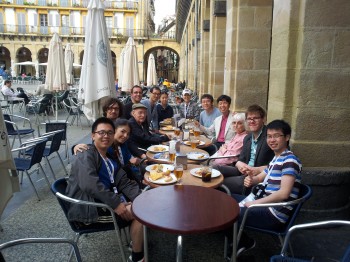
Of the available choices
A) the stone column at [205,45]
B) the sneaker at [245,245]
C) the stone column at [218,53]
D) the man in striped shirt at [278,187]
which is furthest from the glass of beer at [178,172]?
the stone column at [205,45]

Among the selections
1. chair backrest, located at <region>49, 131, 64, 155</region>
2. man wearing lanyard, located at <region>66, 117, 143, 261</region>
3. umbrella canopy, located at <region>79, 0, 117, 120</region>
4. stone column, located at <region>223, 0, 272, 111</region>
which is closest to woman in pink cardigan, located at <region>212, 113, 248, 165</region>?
man wearing lanyard, located at <region>66, 117, 143, 261</region>

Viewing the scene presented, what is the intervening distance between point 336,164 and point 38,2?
4901 cm

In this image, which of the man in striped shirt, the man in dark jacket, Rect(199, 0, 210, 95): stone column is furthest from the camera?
Rect(199, 0, 210, 95): stone column

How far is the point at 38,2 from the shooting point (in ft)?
145

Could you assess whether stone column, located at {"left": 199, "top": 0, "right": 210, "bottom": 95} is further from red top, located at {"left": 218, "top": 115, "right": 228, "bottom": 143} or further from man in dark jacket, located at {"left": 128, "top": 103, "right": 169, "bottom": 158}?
man in dark jacket, located at {"left": 128, "top": 103, "right": 169, "bottom": 158}

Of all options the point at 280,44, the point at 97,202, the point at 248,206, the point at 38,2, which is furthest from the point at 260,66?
the point at 38,2

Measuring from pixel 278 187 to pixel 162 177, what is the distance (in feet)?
3.25

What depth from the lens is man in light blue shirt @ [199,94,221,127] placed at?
5777 mm

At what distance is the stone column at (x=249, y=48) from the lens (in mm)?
5777

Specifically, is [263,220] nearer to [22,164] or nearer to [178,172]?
[178,172]

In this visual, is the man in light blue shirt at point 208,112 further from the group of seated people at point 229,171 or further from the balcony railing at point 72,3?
the balcony railing at point 72,3

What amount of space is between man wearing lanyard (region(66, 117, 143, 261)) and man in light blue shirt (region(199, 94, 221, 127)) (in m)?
3.21

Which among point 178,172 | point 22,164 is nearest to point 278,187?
point 178,172

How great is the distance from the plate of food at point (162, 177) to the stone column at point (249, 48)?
131 inches
